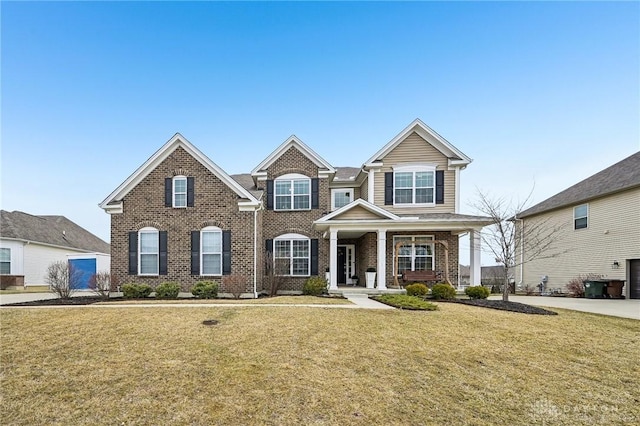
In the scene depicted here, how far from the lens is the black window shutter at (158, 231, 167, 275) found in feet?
50.9

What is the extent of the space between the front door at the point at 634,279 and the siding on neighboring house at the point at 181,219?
19331 millimetres

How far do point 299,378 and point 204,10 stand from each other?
16.1 m

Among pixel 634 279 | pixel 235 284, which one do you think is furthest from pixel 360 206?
pixel 634 279

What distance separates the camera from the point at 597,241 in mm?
18781

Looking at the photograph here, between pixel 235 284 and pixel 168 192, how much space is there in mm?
5605

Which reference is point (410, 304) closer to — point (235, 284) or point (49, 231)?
point (235, 284)

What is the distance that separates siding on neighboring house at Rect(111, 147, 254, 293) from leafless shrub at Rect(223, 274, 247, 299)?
19 cm

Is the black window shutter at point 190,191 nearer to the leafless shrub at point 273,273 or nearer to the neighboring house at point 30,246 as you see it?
the leafless shrub at point 273,273

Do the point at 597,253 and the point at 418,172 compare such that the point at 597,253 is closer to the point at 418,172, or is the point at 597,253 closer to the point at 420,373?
the point at 418,172

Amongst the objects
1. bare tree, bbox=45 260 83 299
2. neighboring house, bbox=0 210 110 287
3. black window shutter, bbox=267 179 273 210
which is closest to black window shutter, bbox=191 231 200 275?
black window shutter, bbox=267 179 273 210

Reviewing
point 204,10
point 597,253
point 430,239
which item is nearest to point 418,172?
point 430,239

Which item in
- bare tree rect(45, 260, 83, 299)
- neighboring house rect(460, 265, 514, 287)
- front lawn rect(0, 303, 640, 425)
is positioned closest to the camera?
front lawn rect(0, 303, 640, 425)

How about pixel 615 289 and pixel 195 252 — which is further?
pixel 615 289

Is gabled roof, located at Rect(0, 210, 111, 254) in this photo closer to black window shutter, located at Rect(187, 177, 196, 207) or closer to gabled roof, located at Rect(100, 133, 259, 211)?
gabled roof, located at Rect(100, 133, 259, 211)
